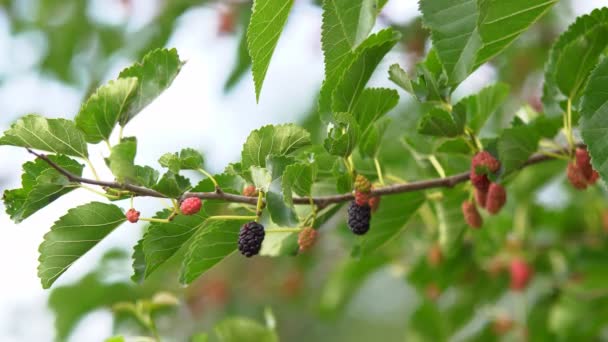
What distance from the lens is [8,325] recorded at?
347cm

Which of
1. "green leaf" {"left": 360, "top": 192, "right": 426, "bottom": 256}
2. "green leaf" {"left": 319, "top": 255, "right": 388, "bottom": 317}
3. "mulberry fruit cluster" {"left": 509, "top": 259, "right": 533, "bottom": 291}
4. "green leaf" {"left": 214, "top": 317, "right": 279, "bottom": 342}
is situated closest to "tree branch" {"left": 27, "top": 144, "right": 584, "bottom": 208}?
"green leaf" {"left": 360, "top": 192, "right": 426, "bottom": 256}

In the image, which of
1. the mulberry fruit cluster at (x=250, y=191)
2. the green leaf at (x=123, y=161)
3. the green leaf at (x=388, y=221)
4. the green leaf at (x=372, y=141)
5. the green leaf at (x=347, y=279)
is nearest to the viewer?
the green leaf at (x=123, y=161)

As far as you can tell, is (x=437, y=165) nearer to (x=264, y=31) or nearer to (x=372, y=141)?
(x=372, y=141)

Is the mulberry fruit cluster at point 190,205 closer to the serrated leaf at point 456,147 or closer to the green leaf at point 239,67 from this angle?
the serrated leaf at point 456,147

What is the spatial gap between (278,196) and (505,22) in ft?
0.81

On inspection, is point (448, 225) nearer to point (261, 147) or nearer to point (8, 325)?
point (261, 147)

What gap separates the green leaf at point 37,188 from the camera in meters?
0.70

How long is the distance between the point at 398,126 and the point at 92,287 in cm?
82

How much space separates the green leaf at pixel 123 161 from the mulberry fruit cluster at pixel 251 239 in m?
0.12

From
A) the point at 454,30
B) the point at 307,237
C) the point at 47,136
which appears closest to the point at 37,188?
the point at 47,136

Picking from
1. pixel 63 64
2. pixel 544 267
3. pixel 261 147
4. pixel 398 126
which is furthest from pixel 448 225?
pixel 63 64

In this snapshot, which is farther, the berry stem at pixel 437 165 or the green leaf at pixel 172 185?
the berry stem at pixel 437 165

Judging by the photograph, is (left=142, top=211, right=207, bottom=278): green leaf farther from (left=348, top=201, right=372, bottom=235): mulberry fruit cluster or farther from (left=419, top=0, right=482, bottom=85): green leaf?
(left=419, top=0, right=482, bottom=85): green leaf

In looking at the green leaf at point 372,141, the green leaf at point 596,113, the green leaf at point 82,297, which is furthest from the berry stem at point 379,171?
the green leaf at point 82,297
